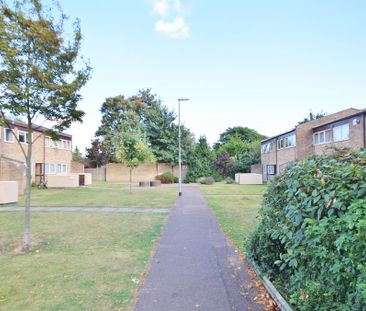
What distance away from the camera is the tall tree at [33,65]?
7.01 m

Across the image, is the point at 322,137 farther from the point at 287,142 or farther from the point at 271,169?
the point at 271,169

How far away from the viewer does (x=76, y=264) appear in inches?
243

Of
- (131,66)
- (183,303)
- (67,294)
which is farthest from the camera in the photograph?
(131,66)

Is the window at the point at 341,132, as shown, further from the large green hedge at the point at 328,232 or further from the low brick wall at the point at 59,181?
the low brick wall at the point at 59,181

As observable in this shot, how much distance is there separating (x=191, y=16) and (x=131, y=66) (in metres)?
5.70

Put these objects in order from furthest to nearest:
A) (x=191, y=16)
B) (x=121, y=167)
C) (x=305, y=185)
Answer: (x=121, y=167) → (x=191, y=16) → (x=305, y=185)

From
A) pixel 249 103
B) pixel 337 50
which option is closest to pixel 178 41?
pixel 337 50

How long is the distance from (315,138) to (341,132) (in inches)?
190

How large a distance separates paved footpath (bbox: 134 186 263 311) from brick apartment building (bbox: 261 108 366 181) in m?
11.5

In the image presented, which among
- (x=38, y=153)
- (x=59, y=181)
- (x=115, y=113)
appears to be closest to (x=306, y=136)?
(x=59, y=181)

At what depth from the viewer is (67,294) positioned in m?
4.62

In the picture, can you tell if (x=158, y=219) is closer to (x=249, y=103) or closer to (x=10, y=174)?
(x=10, y=174)

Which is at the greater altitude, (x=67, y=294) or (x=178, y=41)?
(x=178, y=41)

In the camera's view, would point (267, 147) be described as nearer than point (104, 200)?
No
